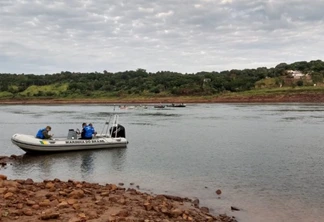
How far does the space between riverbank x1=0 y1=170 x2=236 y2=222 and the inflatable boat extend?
9121mm

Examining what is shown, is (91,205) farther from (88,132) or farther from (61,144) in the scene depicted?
(88,132)

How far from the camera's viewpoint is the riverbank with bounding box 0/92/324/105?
317 ft

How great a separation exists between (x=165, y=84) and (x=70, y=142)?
105670 mm

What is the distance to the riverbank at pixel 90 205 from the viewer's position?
974 centimetres

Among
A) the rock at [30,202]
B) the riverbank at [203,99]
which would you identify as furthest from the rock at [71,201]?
the riverbank at [203,99]

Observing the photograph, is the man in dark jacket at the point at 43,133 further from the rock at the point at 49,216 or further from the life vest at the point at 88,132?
the rock at the point at 49,216

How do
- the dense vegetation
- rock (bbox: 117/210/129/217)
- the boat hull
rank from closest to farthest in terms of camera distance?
rock (bbox: 117/210/129/217)
the boat hull
the dense vegetation

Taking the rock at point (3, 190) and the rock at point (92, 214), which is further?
the rock at point (3, 190)

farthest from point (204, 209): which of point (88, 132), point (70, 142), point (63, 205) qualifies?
point (88, 132)

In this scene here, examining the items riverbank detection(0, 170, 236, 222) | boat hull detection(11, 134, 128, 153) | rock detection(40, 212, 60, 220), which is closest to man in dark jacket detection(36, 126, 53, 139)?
boat hull detection(11, 134, 128, 153)

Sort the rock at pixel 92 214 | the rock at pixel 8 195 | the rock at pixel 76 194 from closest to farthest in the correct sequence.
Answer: the rock at pixel 92 214
the rock at pixel 8 195
the rock at pixel 76 194

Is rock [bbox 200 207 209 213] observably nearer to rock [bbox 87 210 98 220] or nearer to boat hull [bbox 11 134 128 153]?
rock [bbox 87 210 98 220]

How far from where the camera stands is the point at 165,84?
5108 inches

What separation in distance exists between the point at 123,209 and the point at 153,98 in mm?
104938
